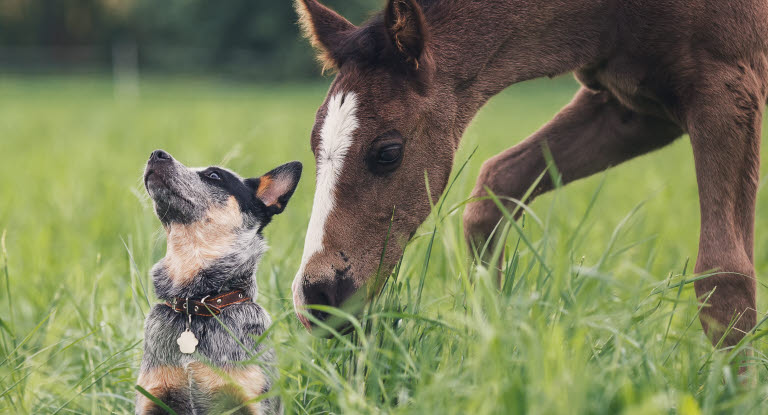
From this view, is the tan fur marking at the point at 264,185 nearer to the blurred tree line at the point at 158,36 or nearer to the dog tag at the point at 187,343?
the dog tag at the point at 187,343

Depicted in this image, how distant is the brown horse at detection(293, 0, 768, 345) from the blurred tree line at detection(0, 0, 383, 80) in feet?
112

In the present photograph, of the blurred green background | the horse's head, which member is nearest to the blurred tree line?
the blurred green background

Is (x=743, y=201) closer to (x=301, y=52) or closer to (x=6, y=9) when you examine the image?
(x=301, y=52)

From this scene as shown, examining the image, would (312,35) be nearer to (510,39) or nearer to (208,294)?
(510,39)

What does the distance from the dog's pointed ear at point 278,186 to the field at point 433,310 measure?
1.35ft

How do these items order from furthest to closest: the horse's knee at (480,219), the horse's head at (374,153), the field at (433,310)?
the horse's knee at (480,219) < the horse's head at (374,153) < the field at (433,310)

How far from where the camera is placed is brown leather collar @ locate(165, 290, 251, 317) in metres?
2.29

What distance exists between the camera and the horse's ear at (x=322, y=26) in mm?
2963

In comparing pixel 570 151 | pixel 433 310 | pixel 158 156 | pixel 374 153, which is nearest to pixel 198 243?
pixel 158 156

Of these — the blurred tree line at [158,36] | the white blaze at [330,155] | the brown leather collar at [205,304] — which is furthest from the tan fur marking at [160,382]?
the blurred tree line at [158,36]

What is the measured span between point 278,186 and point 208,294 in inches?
18.5

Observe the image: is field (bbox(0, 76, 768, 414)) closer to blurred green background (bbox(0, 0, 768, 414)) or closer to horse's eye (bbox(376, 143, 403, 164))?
blurred green background (bbox(0, 0, 768, 414))

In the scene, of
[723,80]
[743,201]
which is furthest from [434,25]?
[743,201]

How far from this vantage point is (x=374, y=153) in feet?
8.64
